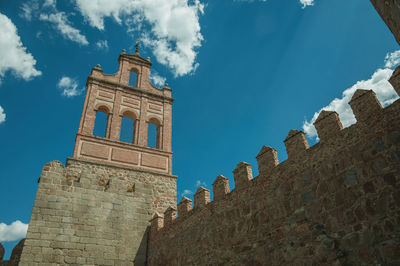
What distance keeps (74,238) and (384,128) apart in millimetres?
8373

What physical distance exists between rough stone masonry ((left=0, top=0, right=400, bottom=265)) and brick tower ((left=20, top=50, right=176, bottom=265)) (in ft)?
0.11

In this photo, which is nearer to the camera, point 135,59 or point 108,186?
point 108,186

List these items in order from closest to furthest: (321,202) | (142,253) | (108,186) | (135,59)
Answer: (321,202), (142,253), (108,186), (135,59)

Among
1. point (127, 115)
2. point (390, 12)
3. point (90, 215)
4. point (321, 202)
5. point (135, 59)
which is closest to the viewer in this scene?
point (390, 12)

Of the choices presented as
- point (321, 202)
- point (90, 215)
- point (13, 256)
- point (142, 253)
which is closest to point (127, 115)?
point (90, 215)

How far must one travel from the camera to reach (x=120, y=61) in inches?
597

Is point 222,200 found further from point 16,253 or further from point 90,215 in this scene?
point 16,253

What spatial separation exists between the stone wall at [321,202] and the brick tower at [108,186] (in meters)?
3.20

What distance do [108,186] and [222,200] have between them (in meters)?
4.70

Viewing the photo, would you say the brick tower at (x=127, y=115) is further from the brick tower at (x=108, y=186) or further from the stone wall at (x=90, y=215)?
the stone wall at (x=90, y=215)

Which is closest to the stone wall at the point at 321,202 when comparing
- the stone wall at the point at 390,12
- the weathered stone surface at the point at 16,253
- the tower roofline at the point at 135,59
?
the stone wall at the point at 390,12

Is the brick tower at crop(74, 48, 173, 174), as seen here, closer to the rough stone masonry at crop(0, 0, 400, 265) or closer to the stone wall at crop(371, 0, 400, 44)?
the rough stone masonry at crop(0, 0, 400, 265)

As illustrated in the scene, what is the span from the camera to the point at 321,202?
518 cm

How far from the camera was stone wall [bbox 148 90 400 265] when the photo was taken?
4336 mm
